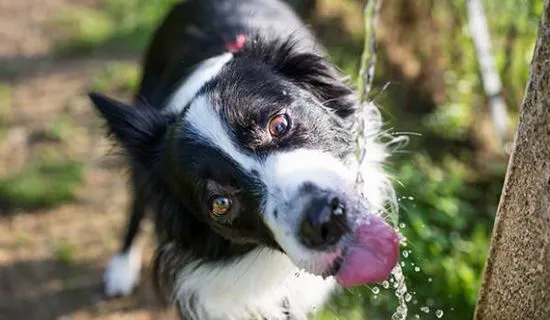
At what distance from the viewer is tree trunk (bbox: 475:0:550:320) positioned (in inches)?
70.6

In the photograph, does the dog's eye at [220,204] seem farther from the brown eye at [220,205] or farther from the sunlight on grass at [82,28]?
the sunlight on grass at [82,28]

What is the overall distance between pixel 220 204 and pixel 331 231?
0.51m

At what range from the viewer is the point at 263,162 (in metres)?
2.44

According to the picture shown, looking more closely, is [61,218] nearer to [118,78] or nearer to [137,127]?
[118,78]

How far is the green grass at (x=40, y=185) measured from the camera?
15.7ft

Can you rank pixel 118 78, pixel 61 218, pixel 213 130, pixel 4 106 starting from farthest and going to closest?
pixel 118 78, pixel 4 106, pixel 61 218, pixel 213 130

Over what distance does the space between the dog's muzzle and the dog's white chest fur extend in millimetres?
591

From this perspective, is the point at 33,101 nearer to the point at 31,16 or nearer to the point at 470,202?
the point at 31,16

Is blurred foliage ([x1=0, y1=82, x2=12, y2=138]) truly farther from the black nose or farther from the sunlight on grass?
the black nose

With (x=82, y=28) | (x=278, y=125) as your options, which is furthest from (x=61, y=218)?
(x=278, y=125)

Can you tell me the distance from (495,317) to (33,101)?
4395mm

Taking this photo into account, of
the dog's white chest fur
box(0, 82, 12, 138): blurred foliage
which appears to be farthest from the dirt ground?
the dog's white chest fur

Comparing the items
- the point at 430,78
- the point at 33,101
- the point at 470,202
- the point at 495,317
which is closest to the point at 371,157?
the point at 495,317

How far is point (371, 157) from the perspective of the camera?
2994mm
